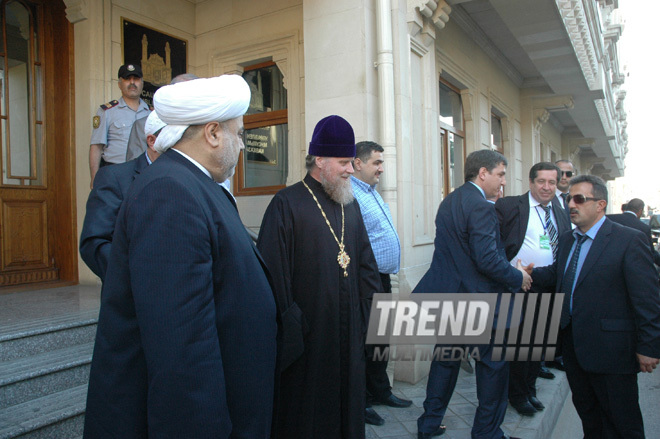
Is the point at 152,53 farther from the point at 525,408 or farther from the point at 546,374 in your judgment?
the point at 546,374

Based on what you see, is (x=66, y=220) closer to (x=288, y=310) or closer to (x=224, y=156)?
(x=288, y=310)

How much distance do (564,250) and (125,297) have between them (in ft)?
9.27

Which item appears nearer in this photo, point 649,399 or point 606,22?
point 649,399

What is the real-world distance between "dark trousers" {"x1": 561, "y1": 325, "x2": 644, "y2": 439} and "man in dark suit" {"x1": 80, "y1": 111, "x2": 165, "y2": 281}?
273 centimetres

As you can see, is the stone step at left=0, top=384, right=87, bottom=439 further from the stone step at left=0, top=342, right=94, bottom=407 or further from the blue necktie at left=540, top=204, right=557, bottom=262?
the blue necktie at left=540, top=204, right=557, bottom=262

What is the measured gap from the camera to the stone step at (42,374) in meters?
2.69

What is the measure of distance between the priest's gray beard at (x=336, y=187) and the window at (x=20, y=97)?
367 cm

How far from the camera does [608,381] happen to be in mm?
2717

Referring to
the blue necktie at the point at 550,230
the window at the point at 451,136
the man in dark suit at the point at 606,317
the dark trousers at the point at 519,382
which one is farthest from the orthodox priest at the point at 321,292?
the window at the point at 451,136

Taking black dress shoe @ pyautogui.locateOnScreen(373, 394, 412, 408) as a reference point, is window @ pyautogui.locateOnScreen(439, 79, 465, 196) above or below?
above

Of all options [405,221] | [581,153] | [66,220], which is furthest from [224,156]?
[581,153]

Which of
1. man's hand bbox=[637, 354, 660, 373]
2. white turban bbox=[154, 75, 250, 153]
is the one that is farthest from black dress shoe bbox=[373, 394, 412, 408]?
white turban bbox=[154, 75, 250, 153]

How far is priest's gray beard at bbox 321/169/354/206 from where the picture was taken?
2867 millimetres

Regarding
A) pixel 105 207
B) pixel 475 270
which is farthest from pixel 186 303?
pixel 475 270
